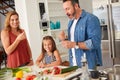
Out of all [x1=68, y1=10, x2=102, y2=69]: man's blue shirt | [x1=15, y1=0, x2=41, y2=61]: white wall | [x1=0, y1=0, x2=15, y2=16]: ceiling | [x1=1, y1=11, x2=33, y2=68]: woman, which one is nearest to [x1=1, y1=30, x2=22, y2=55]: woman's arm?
[x1=1, y1=11, x2=33, y2=68]: woman

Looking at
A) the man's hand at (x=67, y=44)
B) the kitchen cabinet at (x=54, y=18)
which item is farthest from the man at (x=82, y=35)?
the kitchen cabinet at (x=54, y=18)

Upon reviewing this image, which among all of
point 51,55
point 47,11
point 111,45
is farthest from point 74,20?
point 47,11

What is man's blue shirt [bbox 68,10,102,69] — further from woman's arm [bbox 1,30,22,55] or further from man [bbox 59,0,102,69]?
woman's arm [bbox 1,30,22,55]

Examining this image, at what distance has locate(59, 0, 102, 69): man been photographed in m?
2.14

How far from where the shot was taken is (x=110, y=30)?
156 inches

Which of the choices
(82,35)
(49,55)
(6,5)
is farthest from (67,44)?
(6,5)

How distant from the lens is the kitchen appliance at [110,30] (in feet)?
12.8

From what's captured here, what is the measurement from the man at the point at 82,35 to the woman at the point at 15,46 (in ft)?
1.71

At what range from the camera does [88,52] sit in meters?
2.28

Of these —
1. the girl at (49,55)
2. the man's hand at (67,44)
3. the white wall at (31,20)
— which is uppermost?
the white wall at (31,20)

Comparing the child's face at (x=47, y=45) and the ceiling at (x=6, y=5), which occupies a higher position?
the ceiling at (x=6, y=5)

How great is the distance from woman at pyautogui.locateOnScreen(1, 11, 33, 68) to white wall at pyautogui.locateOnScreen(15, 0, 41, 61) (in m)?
1.52

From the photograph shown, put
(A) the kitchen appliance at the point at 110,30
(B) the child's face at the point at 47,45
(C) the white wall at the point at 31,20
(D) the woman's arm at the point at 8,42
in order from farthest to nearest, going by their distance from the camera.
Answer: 1. (C) the white wall at the point at 31,20
2. (A) the kitchen appliance at the point at 110,30
3. (B) the child's face at the point at 47,45
4. (D) the woman's arm at the point at 8,42

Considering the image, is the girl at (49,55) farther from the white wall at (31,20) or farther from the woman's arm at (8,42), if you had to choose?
the white wall at (31,20)
